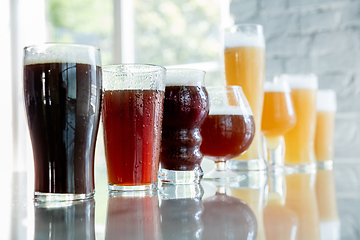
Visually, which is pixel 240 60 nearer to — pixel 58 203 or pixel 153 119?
pixel 153 119

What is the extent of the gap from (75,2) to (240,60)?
3513mm

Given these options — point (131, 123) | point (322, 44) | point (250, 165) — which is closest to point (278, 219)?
point (131, 123)

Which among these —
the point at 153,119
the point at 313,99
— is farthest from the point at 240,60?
the point at 153,119

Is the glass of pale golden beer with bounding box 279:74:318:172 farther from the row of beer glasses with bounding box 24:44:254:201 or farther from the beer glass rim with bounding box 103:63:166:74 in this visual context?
the beer glass rim with bounding box 103:63:166:74

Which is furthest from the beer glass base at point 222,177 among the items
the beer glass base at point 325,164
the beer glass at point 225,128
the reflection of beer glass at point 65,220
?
the beer glass base at point 325,164

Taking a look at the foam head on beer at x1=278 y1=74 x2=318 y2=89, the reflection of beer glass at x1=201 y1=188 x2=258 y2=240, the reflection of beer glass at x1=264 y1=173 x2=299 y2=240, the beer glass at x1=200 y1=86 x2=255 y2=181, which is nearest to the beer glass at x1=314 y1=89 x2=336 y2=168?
the foam head on beer at x1=278 y1=74 x2=318 y2=89

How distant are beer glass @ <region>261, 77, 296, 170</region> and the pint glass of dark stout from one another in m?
0.59

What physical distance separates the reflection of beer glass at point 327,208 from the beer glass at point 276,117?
21 centimetres

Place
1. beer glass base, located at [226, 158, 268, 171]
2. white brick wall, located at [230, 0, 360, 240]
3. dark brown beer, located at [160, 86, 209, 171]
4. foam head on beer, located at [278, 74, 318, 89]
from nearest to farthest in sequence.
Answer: dark brown beer, located at [160, 86, 209, 171]
beer glass base, located at [226, 158, 268, 171]
foam head on beer, located at [278, 74, 318, 89]
white brick wall, located at [230, 0, 360, 240]

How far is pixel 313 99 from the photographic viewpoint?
1.11m

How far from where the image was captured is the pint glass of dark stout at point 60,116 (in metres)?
0.53

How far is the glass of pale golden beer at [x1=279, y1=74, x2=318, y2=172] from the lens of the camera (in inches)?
41.8

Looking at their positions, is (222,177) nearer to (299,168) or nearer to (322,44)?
(299,168)

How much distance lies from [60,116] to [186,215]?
0.21 m
